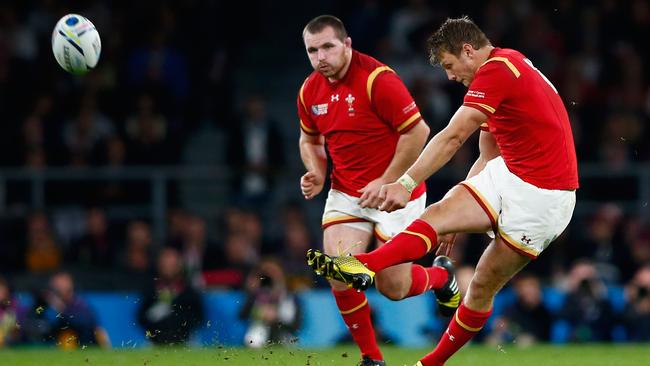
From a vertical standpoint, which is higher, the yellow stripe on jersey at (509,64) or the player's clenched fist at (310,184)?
the yellow stripe on jersey at (509,64)

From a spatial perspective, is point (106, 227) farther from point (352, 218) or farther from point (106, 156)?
point (352, 218)

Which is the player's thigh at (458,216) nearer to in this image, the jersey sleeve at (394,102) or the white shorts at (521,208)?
the white shorts at (521,208)

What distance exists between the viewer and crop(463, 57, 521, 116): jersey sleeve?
7957 mm

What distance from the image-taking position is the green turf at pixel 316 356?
10.3 meters

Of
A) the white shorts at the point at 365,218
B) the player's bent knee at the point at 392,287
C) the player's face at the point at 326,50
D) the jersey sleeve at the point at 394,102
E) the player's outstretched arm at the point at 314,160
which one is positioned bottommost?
the player's bent knee at the point at 392,287

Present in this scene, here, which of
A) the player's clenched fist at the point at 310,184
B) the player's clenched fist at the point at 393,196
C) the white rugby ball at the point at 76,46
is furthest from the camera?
the white rugby ball at the point at 76,46

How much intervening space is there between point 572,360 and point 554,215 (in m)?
2.79

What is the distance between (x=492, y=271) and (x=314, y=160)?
6.08 ft

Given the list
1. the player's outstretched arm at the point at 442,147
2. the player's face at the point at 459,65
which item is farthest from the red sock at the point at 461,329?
the player's face at the point at 459,65

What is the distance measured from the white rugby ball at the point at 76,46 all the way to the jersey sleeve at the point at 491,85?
10.5 feet

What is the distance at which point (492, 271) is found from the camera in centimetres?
836

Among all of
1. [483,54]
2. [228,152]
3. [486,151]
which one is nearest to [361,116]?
[486,151]

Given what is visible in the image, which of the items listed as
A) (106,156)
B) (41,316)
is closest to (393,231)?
(41,316)

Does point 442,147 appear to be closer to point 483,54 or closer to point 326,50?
point 483,54
